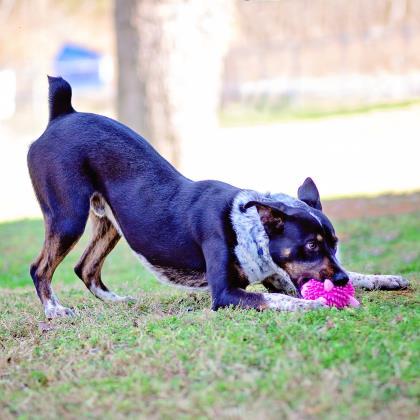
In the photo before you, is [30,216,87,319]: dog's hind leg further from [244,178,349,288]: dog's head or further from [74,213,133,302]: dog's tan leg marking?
[244,178,349,288]: dog's head

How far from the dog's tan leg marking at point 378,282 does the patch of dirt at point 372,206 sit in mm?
5953

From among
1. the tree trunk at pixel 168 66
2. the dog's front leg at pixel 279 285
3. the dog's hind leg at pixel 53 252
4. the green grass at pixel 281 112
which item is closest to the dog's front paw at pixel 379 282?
the dog's front leg at pixel 279 285

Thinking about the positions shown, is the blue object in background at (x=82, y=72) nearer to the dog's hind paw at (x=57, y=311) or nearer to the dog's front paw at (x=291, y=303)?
the dog's hind paw at (x=57, y=311)

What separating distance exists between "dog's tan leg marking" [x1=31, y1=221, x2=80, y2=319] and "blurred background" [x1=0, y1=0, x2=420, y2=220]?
7453 millimetres

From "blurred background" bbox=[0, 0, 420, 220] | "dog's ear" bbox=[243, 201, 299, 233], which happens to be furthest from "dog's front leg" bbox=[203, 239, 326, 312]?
"blurred background" bbox=[0, 0, 420, 220]

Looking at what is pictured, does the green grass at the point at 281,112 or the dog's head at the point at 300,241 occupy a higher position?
the dog's head at the point at 300,241

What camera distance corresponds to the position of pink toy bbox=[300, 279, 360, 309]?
5.68 m

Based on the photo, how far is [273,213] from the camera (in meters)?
5.98

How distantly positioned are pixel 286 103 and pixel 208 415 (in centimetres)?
2287

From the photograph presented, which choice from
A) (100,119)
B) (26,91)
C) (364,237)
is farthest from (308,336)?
(26,91)

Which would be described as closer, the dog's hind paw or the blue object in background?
the dog's hind paw

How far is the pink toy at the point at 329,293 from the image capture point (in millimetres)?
5676

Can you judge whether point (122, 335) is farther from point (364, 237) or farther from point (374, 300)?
→ point (364, 237)

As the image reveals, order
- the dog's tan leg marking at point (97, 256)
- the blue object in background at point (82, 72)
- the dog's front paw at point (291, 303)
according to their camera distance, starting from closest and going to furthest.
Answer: the dog's front paw at point (291, 303) → the dog's tan leg marking at point (97, 256) → the blue object in background at point (82, 72)
